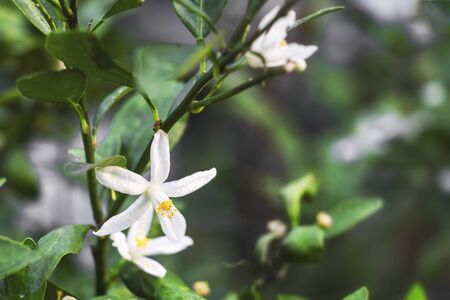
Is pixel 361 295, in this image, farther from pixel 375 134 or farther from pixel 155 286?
pixel 375 134

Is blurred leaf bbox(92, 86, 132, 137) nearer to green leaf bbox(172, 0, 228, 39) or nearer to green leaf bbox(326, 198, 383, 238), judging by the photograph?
green leaf bbox(172, 0, 228, 39)

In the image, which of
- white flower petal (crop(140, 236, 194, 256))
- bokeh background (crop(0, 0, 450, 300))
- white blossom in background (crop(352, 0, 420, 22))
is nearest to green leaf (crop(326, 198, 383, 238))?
white flower petal (crop(140, 236, 194, 256))

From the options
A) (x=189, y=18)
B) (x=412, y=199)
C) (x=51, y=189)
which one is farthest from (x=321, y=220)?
(x=51, y=189)

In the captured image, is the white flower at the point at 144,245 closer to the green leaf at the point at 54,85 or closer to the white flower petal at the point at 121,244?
the white flower petal at the point at 121,244

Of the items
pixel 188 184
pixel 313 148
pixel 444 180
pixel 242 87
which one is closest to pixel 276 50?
pixel 242 87

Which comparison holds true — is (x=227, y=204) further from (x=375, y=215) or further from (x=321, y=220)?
(x=321, y=220)
